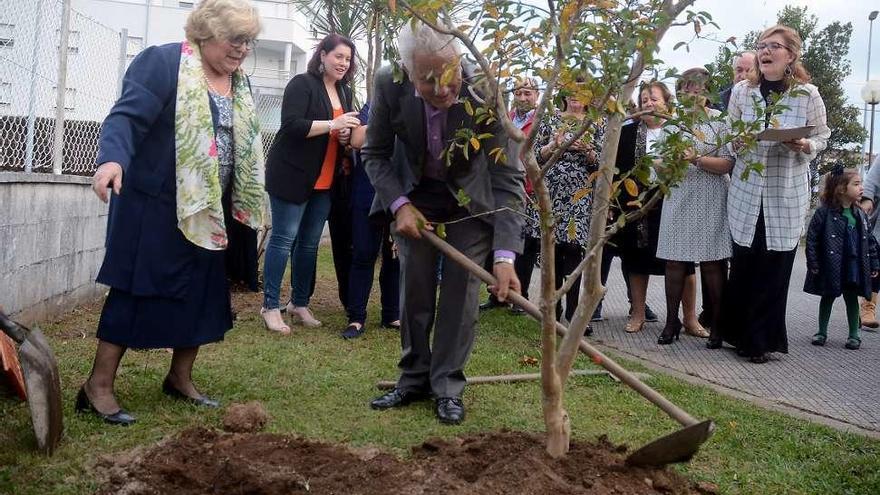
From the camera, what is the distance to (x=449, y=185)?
4.22 m

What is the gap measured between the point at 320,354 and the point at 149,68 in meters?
2.26

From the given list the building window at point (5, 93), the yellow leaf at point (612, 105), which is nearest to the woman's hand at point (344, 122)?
the building window at point (5, 93)

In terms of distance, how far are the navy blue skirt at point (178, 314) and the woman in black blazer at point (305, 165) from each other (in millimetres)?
2041

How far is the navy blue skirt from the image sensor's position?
4.02 m

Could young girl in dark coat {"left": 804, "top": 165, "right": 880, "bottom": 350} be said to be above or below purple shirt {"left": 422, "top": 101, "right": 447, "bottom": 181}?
below

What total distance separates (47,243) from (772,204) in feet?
16.1

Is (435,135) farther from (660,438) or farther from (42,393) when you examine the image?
(42,393)

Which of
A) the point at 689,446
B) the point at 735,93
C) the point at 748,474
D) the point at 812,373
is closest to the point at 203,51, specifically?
the point at 689,446

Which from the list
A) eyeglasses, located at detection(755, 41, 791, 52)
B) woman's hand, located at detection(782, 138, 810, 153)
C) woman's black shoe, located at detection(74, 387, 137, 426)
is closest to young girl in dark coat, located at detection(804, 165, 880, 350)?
woman's hand, located at detection(782, 138, 810, 153)

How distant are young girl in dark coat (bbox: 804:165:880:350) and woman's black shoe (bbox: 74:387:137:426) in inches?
215

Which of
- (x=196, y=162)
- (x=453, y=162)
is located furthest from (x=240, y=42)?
(x=453, y=162)

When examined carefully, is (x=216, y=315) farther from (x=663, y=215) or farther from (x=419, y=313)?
(x=663, y=215)

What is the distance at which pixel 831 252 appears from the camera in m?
7.44

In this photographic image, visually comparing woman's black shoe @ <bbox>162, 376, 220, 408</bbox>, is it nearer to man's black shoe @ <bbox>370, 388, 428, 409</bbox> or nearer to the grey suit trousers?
man's black shoe @ <bbox>370, 388, 428, 409</bbox>
